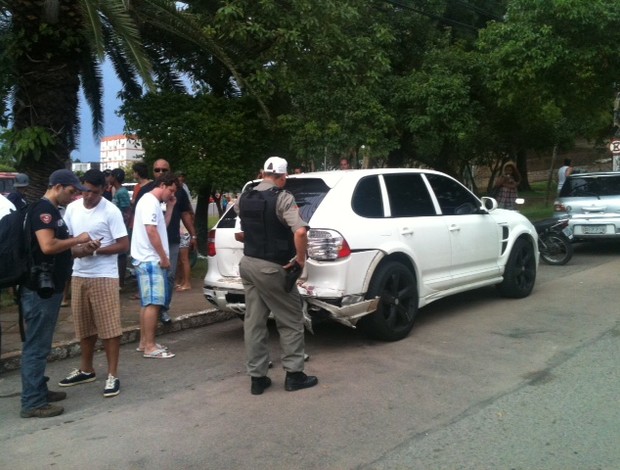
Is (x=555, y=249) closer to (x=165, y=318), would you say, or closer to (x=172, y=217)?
(x=172, y=217)

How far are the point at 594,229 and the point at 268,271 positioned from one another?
927 centimetres

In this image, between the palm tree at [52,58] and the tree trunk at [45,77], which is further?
the tree trunk at [45,77]

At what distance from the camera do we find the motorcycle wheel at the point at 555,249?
467 inches

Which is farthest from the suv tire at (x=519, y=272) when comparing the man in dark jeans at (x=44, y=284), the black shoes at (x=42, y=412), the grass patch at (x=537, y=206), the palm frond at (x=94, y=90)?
the grass patch at (x=537, y=206)

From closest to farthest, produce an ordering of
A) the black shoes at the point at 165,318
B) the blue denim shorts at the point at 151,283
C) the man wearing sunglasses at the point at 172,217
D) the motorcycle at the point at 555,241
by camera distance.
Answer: the blue denim shorts at the point at 151,283
the man wearing sunglasses at the point at 172,217
the black shoes at the point at 165,318
the motorcycle at the point at 555,241

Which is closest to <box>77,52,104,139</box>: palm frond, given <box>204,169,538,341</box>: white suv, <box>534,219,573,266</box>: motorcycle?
<box>204,169,538,341</box>: white suv

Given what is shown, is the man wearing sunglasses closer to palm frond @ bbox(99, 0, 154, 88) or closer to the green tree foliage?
palm frond @ bbox(99, 0, 154, 88)

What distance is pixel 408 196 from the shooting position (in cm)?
725

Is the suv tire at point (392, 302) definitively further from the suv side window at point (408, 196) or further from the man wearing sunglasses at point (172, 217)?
the man wearing sunglasses at point (172, 217)

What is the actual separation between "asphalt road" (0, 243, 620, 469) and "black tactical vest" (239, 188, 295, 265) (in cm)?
111

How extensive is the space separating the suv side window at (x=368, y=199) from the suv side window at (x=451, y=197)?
38.9 inches

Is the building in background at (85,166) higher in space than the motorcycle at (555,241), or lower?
higher

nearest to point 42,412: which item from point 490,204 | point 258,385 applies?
point 258,385

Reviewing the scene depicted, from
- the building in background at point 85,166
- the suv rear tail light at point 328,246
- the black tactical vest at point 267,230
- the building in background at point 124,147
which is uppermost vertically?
the building in background at point 124,147
